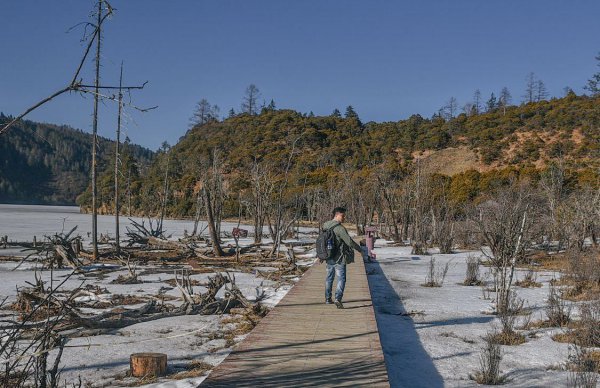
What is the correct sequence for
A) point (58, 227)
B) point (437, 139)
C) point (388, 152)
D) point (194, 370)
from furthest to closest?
point (388, 152) < point (437, 139) < point (58, 227) < point (194, 370)

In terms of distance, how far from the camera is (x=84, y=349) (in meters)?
6.89

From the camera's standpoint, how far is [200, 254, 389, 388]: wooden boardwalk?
186 inches

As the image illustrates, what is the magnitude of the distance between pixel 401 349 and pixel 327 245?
184cm

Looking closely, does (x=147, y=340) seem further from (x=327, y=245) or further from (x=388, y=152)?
(x=388, y=152)

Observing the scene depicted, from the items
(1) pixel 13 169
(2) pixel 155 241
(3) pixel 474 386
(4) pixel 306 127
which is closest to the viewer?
(3) pixel 474 386

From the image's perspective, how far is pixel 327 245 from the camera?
7973 millimetres

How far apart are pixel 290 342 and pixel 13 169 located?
163 metres

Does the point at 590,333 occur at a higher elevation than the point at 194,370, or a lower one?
higher

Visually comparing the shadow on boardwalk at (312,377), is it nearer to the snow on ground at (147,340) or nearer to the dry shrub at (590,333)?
the snow on ground at (147,340)

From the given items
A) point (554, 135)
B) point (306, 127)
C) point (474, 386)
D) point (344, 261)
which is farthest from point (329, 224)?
point (306, 127)

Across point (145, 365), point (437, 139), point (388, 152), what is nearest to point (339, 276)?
point (145, 365)

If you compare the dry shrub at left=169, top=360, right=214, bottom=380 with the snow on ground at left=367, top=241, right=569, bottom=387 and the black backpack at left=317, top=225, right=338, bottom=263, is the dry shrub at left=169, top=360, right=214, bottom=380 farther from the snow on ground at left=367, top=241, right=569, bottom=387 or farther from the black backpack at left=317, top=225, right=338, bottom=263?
the black backpack at left=317, top=225, right=338, bottom=263

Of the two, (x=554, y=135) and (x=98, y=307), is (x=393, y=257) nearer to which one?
(x=98, y=307)

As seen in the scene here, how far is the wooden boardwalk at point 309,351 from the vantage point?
4.72 m
